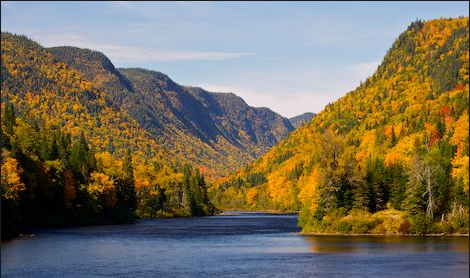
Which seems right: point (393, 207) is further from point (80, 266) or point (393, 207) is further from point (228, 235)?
point (80, 266)

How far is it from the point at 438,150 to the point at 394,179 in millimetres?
18856

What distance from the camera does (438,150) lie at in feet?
438

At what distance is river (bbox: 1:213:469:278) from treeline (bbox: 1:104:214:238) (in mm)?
10055

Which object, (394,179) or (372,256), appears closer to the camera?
(372,256)

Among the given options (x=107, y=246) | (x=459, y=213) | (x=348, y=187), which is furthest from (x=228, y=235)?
(x=459, y=213)

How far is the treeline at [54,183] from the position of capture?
372 ft

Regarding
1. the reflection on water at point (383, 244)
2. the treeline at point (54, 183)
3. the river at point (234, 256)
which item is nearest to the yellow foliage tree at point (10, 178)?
the treeline at point (54, 183)

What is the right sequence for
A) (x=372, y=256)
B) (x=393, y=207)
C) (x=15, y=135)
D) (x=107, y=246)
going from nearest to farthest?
(x=372, y=256)
(x=107, y=246)
(x=393, y=207)
(x=15, y=135)

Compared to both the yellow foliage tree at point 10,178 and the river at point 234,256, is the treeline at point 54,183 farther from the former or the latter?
the river at point 234,256

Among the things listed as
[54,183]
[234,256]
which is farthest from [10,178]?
[234,256]

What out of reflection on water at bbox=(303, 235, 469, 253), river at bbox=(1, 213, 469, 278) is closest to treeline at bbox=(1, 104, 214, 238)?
river at bbox=(1, 213, 469, 278)

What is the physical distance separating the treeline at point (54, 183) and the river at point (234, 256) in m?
10.1

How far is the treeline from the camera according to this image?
372 ft

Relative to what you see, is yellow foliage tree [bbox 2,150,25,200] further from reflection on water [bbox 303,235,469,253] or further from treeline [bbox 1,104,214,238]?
reflection on water [bbox 303,235,469,253]
